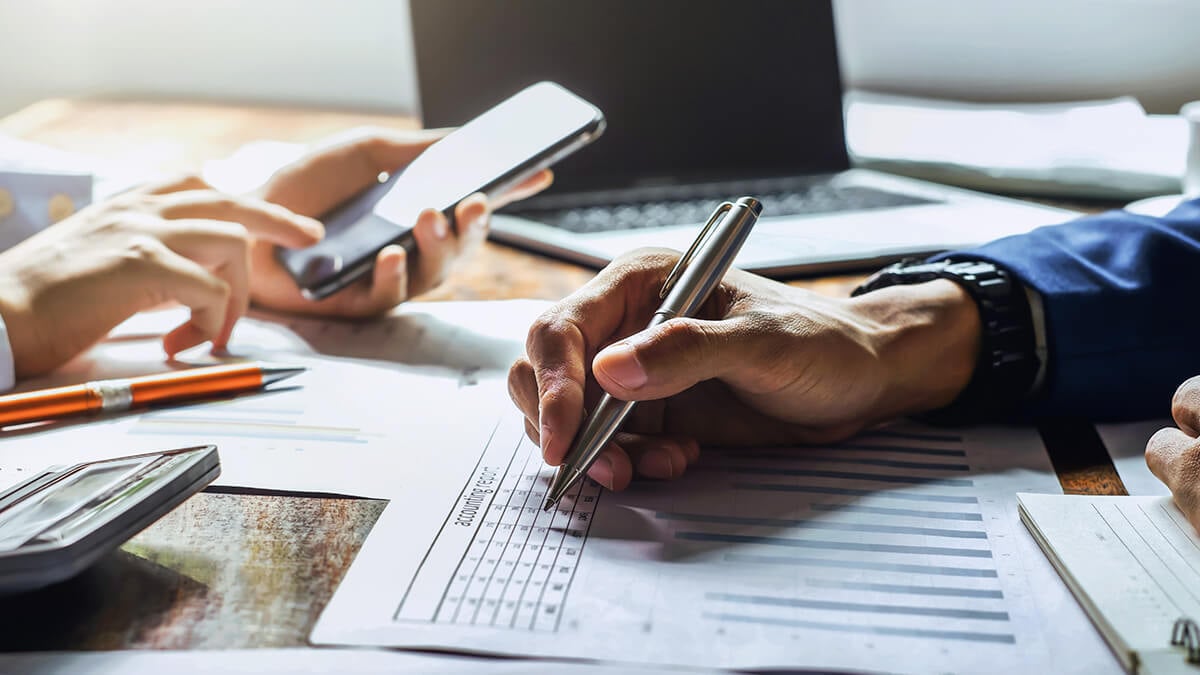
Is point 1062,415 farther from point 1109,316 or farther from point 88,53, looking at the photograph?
point 88,53

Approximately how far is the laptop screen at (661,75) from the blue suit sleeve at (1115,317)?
514 mm

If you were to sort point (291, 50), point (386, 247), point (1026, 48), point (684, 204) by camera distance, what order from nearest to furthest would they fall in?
point (386, 247) → point (684, 204) → point (1026, 48) → point (291, 50)

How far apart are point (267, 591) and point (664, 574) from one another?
0.17 m

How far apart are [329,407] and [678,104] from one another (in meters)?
0.63

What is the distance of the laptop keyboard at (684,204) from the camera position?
1.00 m

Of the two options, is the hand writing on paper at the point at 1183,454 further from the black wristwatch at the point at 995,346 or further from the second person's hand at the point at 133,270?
the second person's hand at the point at 133,270

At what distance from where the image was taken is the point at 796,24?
1182 mm

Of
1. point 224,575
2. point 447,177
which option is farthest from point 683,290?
point 447,177

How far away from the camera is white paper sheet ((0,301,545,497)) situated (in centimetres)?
56

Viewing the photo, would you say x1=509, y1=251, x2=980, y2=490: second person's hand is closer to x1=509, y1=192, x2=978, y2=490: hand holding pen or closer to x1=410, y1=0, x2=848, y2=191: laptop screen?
x1=509, y1=192, x2=978, y2=490: hand holding pen

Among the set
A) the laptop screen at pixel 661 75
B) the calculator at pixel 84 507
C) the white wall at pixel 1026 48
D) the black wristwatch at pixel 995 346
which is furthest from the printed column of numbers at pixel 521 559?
the white wall at pixel 1026 48

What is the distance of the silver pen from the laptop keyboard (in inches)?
15.8

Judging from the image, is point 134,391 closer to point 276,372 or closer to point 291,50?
point 276,372

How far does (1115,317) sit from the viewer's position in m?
0.63
